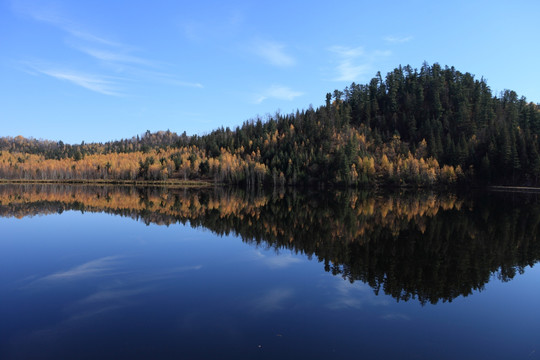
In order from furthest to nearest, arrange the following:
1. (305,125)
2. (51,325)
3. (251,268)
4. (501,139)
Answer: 1. (305,125)
2. (501,139)
3. (251,268)
4. (51,325)

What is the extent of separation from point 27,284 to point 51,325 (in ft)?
22.7

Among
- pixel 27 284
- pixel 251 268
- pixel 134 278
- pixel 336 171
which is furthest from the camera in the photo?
pixel 336 171

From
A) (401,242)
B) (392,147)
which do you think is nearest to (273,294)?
(401,242)

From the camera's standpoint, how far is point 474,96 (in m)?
183

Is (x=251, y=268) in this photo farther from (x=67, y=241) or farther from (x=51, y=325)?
(x=67, y=241)

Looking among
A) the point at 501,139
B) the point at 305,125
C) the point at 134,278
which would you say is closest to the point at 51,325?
the point at 134,278

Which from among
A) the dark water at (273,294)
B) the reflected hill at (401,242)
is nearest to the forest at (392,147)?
the reflected hill at (401,242)

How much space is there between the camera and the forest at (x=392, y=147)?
13162cm

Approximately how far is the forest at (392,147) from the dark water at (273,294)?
343 ft

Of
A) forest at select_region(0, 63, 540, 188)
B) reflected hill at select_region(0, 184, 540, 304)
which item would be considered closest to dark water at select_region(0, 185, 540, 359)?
reflected hill at select_region(0, 184, 540, 304)

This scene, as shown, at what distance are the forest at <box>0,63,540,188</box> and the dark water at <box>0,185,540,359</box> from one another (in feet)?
343

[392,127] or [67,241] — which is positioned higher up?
[392,127]

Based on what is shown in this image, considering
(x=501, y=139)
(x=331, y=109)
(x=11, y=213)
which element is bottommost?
(x=11, y=213)

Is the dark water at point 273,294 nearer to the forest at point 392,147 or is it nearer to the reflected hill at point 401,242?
the reflected hill at point 401,242
